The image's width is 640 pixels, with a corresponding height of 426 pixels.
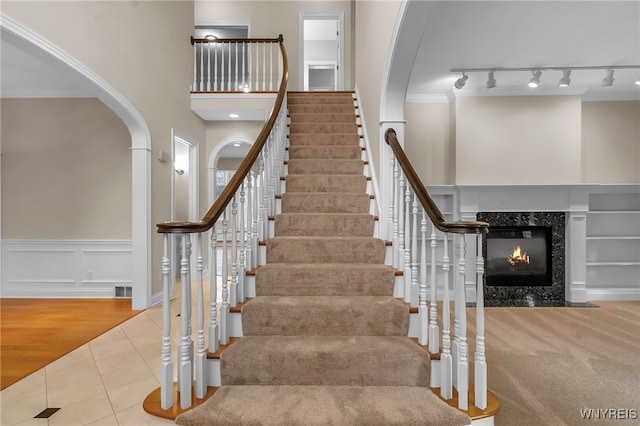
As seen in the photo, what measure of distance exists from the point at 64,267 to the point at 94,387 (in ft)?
10.0

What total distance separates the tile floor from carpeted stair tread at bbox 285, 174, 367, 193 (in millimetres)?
1951

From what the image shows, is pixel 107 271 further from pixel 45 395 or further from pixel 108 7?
pixel 108 7

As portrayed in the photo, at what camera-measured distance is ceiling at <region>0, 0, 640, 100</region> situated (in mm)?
2594

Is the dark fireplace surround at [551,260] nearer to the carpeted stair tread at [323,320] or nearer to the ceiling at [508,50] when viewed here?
the ceiling at [508,50]

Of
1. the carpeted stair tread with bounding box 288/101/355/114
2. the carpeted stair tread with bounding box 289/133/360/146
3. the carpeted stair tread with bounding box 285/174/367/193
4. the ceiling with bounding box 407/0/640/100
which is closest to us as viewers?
the ceiling with bounding box 407/0/640/100

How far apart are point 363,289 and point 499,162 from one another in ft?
10.5

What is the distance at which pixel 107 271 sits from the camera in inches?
178

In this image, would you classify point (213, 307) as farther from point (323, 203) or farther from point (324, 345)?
point (323, 203)

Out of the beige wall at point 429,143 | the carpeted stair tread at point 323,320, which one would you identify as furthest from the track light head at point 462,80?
the carpeted stair tread at point 323,320

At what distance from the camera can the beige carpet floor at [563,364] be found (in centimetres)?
207

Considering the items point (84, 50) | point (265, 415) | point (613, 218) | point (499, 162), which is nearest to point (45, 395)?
point (265, 415)

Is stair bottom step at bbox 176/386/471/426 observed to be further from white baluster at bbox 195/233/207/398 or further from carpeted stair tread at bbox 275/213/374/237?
carpeted stair tread at bbox 275/213/374/237

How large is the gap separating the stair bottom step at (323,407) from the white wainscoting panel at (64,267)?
11.5 ft

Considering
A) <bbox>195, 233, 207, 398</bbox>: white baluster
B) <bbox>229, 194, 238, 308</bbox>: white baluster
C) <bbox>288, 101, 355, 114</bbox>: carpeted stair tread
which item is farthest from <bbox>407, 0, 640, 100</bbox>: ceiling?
<bbox>195, 233, 207, 398</bbox>: white baluster
